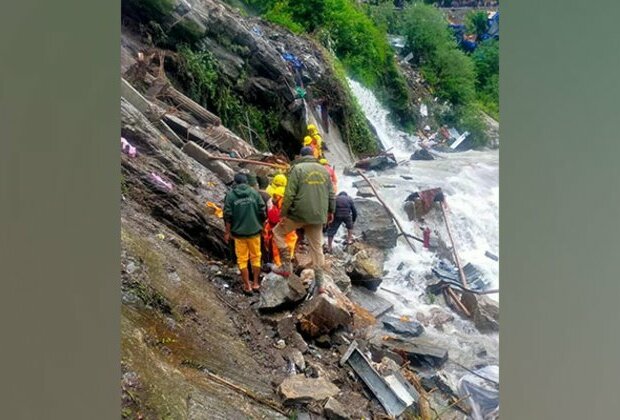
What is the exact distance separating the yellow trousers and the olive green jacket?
0.18 meters

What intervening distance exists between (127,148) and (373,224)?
110 cm

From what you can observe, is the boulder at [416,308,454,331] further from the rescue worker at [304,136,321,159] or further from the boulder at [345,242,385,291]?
the rescue worker at [304,136,321,159]

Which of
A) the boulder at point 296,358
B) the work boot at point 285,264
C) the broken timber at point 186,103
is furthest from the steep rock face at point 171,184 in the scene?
the boulder at point 296,358

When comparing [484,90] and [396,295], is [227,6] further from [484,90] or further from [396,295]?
[396,295]

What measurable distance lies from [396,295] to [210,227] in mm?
871

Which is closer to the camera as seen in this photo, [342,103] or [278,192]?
[278,192]

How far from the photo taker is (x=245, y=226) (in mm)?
2684

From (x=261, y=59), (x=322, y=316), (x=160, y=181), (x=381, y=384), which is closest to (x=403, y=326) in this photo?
(x=381, y=384)

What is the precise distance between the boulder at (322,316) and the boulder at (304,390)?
0.62 feet

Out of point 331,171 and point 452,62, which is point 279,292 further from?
point 452,62

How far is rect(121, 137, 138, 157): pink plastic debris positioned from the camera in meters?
2.53

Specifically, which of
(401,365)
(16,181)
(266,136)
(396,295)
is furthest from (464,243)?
(16,181)

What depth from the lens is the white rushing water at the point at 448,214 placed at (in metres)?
2.86

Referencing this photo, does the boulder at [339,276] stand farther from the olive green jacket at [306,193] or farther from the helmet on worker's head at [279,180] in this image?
the helmet on worker's head at [279,180]
